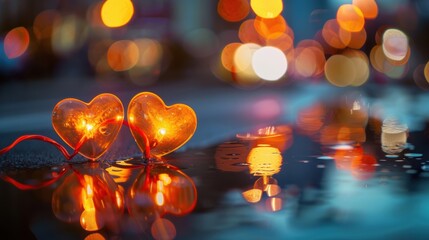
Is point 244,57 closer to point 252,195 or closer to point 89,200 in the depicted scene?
point 252,195

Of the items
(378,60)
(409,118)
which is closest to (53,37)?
(378,60)

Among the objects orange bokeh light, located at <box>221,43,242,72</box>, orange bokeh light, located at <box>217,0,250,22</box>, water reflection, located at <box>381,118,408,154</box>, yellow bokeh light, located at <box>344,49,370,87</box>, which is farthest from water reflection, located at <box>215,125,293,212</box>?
orange bokeh light, located at <box>217,0,250,22</box>

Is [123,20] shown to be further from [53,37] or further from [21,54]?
[21,54]

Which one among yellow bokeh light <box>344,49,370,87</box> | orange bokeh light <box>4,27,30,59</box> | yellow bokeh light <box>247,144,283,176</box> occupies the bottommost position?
yellow bokeh light <box>344,49,370,87</box>

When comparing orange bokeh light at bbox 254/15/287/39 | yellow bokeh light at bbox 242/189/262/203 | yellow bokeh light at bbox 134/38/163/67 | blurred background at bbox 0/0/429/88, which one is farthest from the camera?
orange bokeh light at bbox 254/15/287/39

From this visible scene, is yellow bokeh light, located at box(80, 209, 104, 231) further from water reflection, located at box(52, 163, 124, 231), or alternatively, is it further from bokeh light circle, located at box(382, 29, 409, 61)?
bokeh light circle, located at box(382, 29, 409, 61)

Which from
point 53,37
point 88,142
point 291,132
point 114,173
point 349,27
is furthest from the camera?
point 349,27
